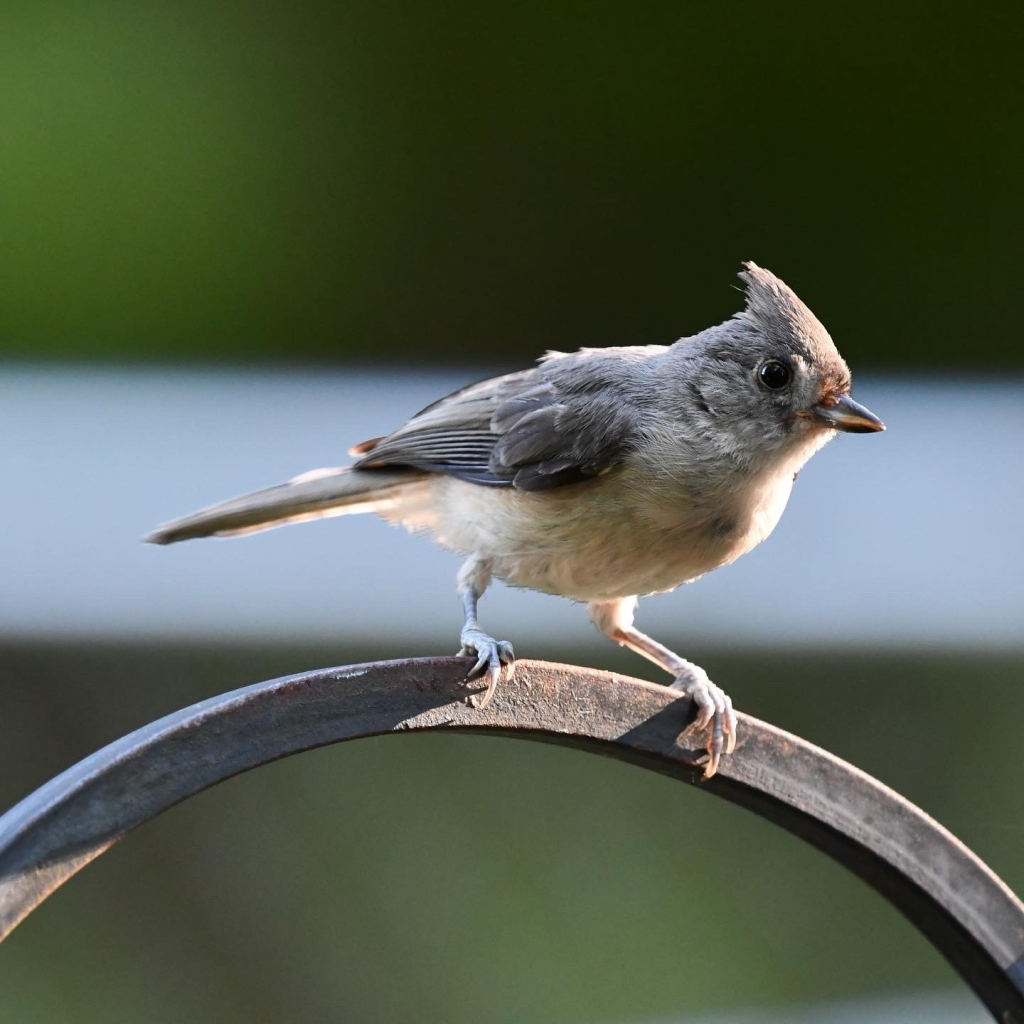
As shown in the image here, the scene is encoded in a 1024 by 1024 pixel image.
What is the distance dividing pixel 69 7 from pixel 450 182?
119cm

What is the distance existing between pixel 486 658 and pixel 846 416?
0.78m

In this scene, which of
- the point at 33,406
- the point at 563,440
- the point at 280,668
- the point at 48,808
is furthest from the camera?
the point at 33,406

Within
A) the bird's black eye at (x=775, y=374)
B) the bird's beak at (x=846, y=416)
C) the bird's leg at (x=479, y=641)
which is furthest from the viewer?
the bird's black eye at (x=775, y=374)

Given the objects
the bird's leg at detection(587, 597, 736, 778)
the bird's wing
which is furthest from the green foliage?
the bird's leg at detection(587, 597, 736, 778)

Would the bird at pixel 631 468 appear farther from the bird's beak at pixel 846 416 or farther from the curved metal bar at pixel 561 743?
the curved metal bar at pixel 561 743

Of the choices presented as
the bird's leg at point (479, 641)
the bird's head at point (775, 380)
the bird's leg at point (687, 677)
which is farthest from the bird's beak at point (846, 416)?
the bird's leg at point (479, 641)

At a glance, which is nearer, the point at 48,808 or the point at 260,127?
the point at 48,808

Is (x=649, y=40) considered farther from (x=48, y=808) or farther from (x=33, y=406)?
(x=48, y=808)

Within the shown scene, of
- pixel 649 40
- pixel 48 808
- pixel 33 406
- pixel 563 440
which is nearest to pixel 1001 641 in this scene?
pixel 649 40

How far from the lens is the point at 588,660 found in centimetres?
390

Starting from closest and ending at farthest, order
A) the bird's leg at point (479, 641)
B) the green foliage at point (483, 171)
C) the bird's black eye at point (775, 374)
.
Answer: the bird's leg at point (479, 641)
the bird's black eye at point (775, 374)
the green foliage at point (483, 171)

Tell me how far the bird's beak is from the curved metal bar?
0.66 m

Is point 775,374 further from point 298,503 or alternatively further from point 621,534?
point 298,503

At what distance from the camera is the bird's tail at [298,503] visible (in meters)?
2.29
